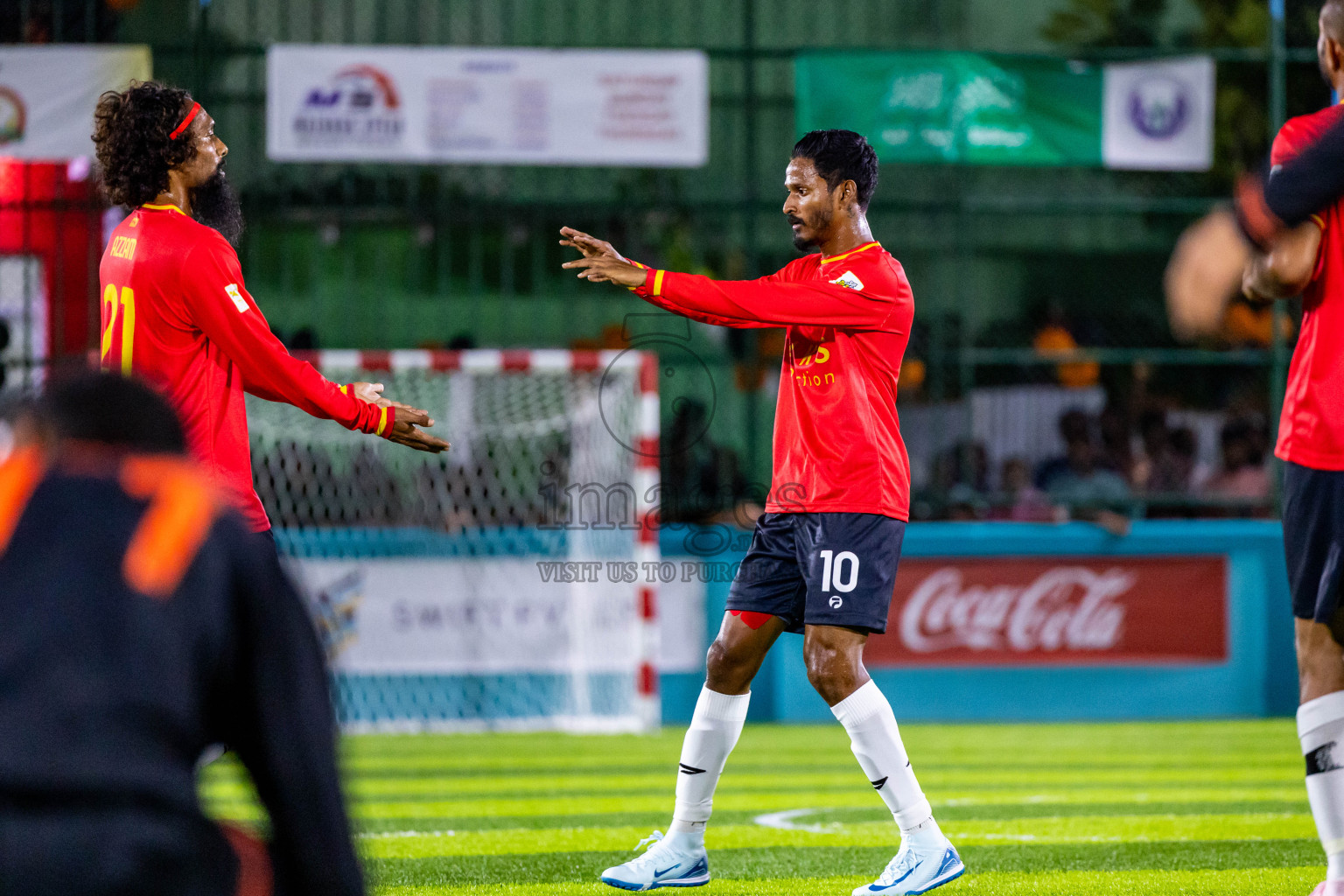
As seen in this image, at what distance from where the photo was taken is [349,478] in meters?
12.4

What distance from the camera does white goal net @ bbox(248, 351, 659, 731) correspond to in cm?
1167

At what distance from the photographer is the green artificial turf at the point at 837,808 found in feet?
17.4

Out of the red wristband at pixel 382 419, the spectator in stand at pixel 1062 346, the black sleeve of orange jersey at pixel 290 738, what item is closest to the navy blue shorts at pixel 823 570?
the red wristband at pixel 382 419

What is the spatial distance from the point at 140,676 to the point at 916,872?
3317 mm

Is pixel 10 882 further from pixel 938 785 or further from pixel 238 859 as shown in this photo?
pixel 938 785

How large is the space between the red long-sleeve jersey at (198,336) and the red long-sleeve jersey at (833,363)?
1.13 m

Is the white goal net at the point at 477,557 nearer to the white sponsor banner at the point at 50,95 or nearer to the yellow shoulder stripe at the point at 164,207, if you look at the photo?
the white sponsor banner at the point at 50,95

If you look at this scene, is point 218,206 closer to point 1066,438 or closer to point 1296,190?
point 1296,190

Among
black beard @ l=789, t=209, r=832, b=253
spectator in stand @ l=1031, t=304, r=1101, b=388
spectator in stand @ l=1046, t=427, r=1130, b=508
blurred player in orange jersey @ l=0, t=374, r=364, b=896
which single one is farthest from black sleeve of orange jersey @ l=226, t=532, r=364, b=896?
spectator in stand @ l=1031, t=304, r=1101, b=388

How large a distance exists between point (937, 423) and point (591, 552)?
3019mm

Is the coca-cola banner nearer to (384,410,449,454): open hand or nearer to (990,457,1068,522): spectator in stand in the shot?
(990,457,1068,522): spectator in stand

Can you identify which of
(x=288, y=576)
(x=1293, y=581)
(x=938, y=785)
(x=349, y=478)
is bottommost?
(x=938, y=785)

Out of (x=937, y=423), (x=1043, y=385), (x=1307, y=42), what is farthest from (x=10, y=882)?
(x=1307, y=42)

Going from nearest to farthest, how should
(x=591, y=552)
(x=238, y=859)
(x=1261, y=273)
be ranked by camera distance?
(x=238, y=859) < (x=1261, y=273) < (x=591, y=552)
